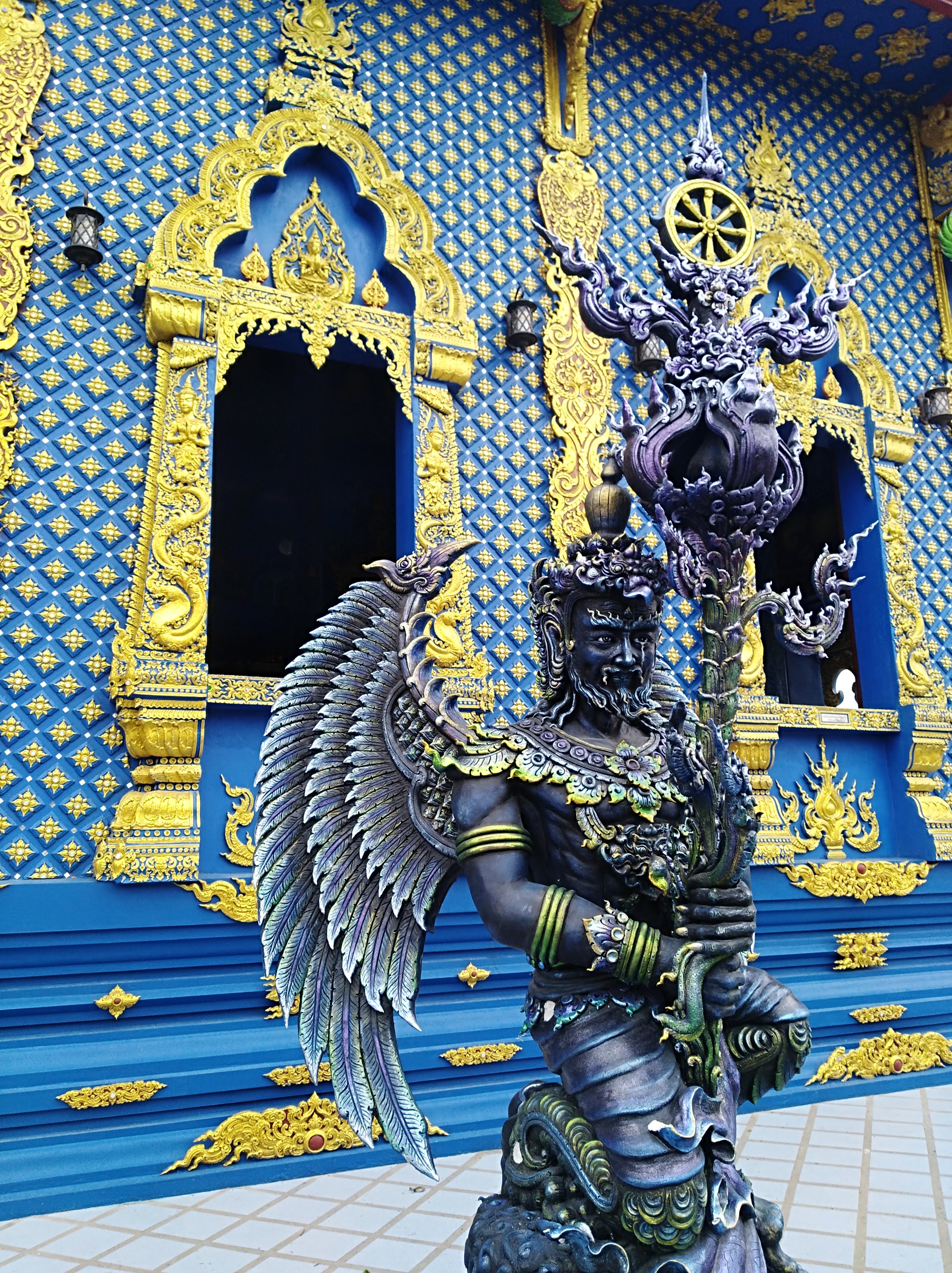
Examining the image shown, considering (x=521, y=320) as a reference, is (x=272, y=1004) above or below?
below

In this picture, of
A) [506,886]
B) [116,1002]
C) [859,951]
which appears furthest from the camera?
[859,951]

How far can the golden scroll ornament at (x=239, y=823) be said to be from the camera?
4301mm

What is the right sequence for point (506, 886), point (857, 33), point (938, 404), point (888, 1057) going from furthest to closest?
1. point (938, 404)
2. point (857, 33)
3. point (888, 1057)
4. point (506, 886)

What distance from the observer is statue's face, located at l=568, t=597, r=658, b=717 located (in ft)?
7.88

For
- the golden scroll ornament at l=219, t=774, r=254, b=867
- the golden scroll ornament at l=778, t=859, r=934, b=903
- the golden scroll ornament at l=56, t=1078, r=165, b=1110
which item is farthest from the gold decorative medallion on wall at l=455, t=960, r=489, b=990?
the golden scroll ornament at l=778, t=859, r=934, b=903

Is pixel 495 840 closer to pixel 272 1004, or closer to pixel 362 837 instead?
pixel 362 837

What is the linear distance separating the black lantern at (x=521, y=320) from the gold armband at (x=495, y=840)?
390 centimetres

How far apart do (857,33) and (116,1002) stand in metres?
7.99

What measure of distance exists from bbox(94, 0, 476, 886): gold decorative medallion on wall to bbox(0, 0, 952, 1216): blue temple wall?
4.8 inches

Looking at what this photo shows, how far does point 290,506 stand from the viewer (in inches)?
362

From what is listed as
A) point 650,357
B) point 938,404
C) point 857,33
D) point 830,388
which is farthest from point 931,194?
point 650,357

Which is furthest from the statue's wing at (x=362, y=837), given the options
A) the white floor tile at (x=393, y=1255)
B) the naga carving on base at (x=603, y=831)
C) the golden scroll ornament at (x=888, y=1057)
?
the golden scroll ornament at (x=888, y=1057)

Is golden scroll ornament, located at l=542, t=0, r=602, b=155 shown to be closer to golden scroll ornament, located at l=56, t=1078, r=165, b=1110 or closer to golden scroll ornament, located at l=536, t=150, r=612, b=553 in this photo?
golden scroll ornament, located at l=536, t=150, r=612, b=553

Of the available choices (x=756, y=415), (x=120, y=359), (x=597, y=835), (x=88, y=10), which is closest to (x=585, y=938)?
(x=597, y=835)
